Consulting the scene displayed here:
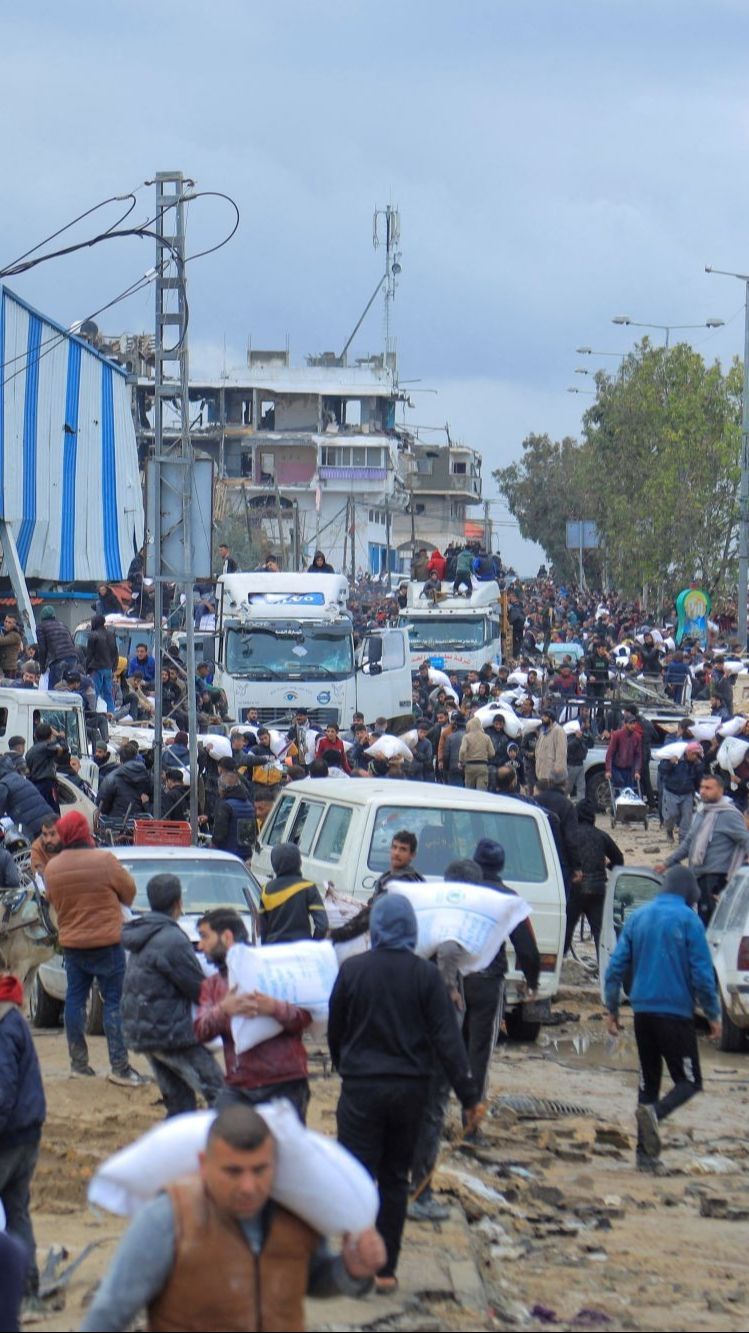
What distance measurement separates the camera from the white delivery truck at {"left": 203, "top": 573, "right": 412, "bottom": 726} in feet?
96.3

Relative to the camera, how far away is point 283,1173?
171 inches

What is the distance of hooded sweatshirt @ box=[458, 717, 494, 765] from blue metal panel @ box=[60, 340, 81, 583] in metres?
17.6

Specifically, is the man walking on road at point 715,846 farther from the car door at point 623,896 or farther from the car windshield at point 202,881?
the car windshield at point 202,881

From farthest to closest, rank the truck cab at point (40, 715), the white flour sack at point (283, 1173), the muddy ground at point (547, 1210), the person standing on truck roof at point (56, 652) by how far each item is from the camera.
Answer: the person standing on truck roof at point (56, 652) → the truck cab at point (40, 715) → the muddy ground at point (547, 1210) → the white flour sack at point (283, 1173)

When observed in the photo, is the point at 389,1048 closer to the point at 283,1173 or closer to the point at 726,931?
the point at 283,1173

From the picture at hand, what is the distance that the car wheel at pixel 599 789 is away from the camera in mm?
29734

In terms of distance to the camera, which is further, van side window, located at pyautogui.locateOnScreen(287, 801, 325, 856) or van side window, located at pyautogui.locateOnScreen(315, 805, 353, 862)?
van side window, located at pyautogui.locateOnScreen(287, 801, 325, 856)

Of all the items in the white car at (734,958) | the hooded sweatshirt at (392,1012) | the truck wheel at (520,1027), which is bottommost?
the truck wheel at (520,1027)

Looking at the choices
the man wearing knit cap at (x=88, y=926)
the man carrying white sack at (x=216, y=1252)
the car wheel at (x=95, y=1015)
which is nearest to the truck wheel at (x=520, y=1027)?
the car wheel at (x=95, y=1015)

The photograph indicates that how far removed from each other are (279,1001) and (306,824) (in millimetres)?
7768

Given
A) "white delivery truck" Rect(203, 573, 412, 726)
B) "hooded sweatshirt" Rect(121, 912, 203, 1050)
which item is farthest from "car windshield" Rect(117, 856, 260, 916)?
"white delivery truck" Rect(203, 573, 412, 726)

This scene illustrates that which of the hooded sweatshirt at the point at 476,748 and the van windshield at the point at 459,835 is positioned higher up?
the van windshield at the point at 459,835

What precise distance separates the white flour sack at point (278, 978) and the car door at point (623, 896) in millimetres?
7101

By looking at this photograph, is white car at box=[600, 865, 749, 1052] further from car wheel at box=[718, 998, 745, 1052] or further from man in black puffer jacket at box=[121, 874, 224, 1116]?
man in black puffer jacket at box=[121, 874, 224, 1116]
